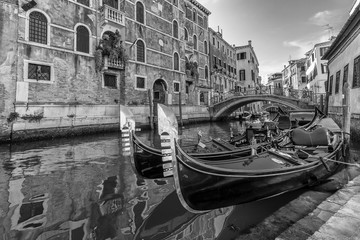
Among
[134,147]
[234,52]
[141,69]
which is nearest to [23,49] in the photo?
[141,69]

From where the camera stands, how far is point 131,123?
15.7ft

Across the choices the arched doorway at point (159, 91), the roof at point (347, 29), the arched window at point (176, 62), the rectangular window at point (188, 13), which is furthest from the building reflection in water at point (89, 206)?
the rectangular window at point (188, 13)

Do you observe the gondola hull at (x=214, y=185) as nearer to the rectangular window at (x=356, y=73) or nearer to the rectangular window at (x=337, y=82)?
the rectangular window at (x=356, y=73)

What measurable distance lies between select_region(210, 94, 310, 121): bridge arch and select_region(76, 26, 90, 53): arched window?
1415 cm

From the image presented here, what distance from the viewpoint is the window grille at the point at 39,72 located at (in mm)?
10570

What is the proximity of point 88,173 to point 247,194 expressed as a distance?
389 centimetres

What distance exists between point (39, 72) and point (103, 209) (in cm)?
1035

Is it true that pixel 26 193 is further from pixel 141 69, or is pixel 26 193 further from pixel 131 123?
pixel 141 69

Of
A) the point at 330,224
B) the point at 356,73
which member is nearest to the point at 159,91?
the point at 356,73

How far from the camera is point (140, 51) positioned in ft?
53.9

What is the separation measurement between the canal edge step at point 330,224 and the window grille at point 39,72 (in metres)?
12.4

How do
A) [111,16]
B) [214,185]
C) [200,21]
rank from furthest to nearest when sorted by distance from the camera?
[200,21], [111,16], [214,185]

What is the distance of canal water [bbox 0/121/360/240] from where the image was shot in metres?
2.77

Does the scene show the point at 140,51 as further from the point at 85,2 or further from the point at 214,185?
the point at 214,185
